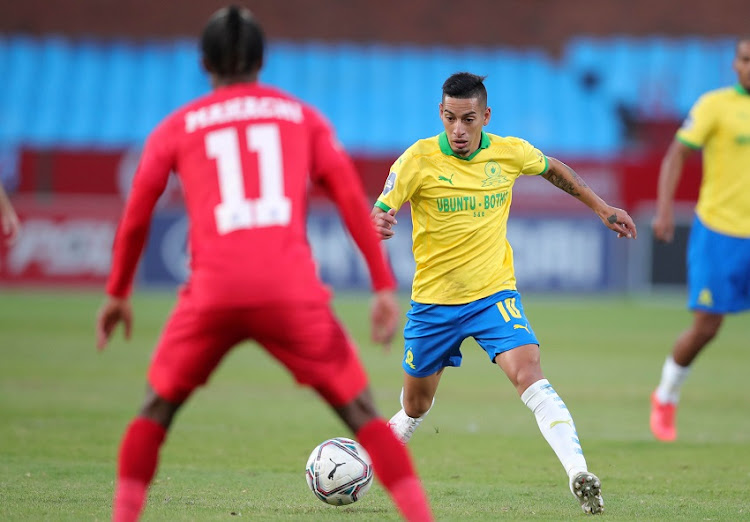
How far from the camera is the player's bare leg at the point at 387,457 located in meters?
4.32

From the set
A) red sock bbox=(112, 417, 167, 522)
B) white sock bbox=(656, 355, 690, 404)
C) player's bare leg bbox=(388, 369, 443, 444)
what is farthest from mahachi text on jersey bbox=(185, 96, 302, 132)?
white sock bbox=(656, 355, 690, 404)

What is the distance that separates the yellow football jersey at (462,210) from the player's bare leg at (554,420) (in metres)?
0.48

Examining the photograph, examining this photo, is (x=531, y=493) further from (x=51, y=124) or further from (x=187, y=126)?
(x=51, y=124)

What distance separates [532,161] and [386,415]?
372 centimetres

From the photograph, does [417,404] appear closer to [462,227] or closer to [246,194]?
[462,227]

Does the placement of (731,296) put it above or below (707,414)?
above

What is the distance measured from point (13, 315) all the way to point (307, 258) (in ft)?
45.9

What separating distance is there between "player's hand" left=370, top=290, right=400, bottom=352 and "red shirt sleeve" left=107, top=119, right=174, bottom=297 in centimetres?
88

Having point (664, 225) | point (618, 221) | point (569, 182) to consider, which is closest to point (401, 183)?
point (569, 182)

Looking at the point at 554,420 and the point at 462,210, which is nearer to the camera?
the point at 554,420

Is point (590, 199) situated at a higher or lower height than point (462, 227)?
higher

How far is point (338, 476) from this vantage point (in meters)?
5.85

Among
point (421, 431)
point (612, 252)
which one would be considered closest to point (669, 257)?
point (612, 252)

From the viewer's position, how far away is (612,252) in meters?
20.4
